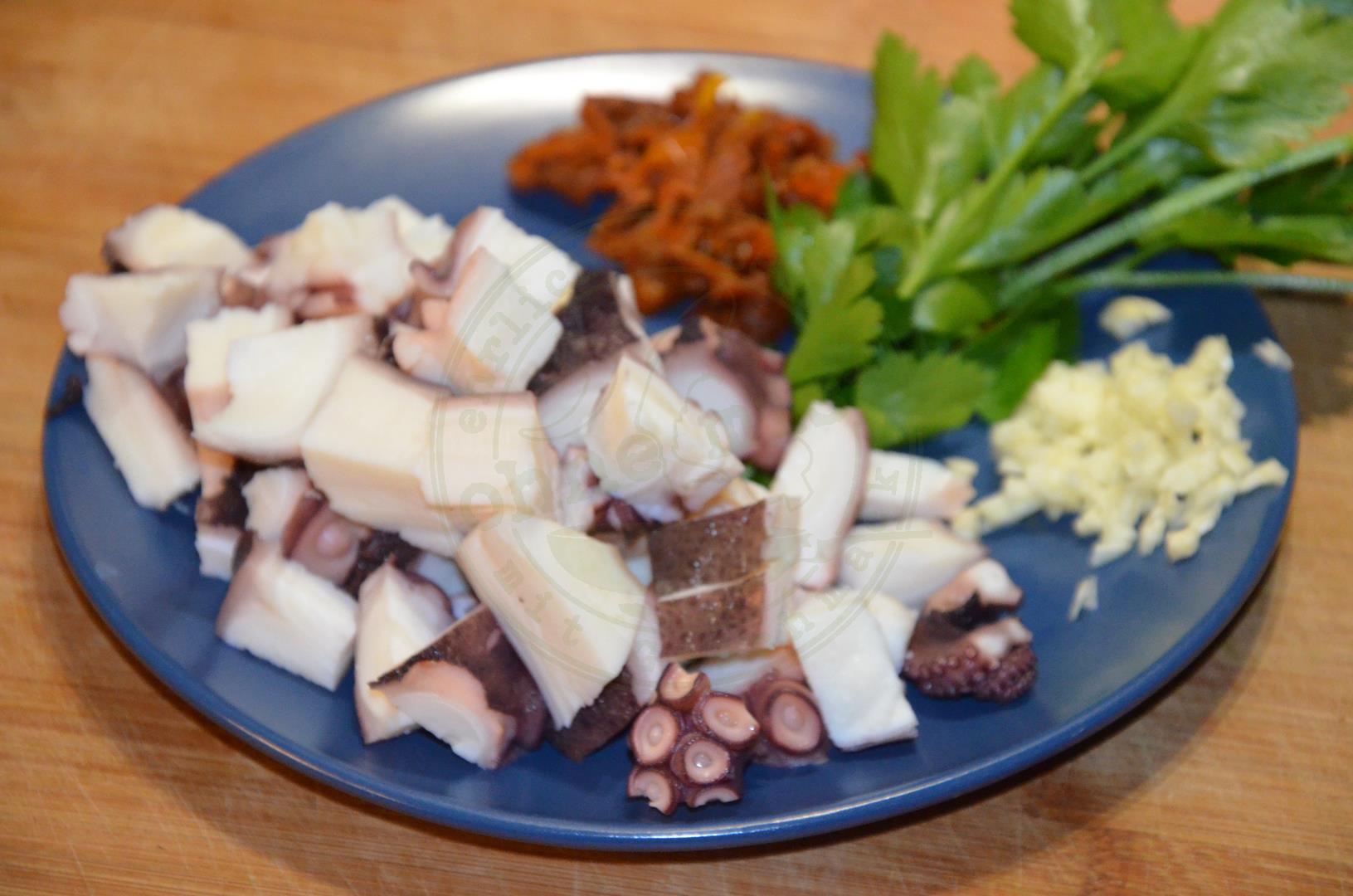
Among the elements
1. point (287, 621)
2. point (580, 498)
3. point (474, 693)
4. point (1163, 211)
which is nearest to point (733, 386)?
point (580, 498)

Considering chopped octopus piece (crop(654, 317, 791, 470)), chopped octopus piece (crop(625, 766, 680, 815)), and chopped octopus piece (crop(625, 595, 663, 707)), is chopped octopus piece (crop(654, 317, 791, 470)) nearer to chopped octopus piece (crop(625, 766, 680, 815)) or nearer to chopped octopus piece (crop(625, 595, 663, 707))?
chopped octopus piece (crop(625, 595, 663, 707))

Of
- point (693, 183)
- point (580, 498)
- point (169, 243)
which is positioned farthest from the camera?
point (693, 183)

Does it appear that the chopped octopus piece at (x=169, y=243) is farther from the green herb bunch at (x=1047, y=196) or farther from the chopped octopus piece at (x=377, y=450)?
the green herb bunch at (x=1047, y=196)

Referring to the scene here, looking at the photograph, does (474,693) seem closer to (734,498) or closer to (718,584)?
(718,584)

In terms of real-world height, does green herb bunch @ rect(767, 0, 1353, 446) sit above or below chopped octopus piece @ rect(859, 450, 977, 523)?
above

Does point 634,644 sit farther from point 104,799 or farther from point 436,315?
point 104,799

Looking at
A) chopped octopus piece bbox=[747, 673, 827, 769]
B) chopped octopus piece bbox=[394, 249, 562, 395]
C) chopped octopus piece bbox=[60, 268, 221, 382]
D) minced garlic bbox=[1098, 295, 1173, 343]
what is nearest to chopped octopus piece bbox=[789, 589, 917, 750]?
chopped octopus piece bbox=[747, 673, 827, 769]
